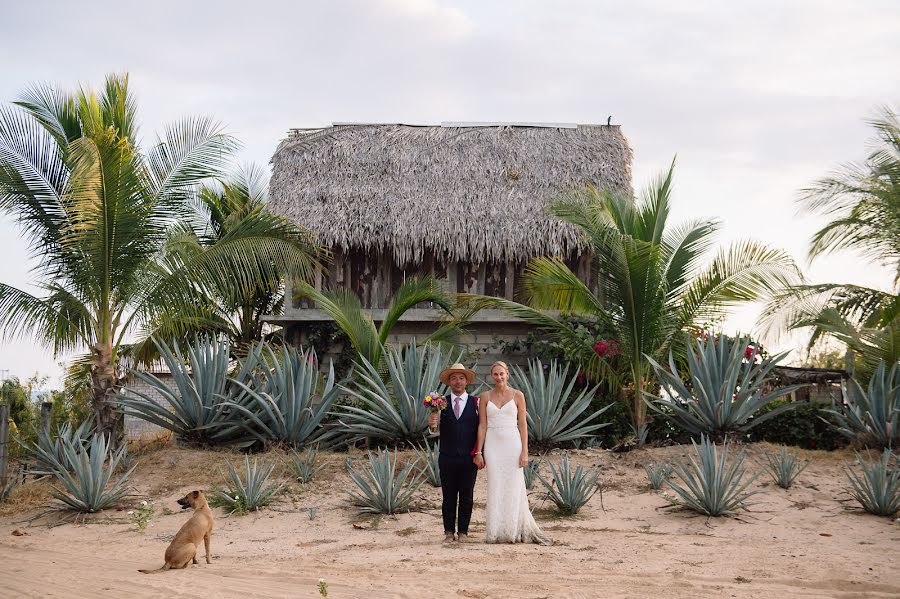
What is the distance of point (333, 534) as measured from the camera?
317 inches

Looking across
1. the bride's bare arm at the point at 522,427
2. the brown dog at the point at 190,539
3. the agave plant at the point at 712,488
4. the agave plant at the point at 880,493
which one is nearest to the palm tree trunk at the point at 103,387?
the brown dog at the point at 190,539

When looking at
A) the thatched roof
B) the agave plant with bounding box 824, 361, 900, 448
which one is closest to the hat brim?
the agave plant with bounding box 824, 361, 900, 448

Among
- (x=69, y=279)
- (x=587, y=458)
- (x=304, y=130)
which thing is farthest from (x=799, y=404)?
(x=304, y=130)

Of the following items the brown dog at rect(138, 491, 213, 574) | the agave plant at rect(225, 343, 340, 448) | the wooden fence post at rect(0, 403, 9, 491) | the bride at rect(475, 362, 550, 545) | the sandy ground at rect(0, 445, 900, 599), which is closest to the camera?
the sandy ground at rect(0, 445, 900, 599)

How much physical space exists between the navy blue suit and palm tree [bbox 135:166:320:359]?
5.37 metres

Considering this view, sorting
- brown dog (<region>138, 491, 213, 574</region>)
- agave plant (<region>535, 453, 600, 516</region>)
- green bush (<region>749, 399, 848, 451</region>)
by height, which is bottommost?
brown dog (<region>138, 491, 213, 574</region>)

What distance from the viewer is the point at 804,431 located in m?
11.7

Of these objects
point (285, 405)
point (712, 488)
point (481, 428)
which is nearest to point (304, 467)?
point (285, 405)

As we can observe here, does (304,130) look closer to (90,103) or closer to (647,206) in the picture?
(90,103)

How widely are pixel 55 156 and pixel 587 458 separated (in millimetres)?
7693

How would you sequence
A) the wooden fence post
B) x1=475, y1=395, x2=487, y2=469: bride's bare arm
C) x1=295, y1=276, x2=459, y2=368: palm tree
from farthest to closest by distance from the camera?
1. x1=295, y1=276, x2=459, y2=368: palm tree
2. the wooden fence post
3. x1=475, y1=395, x2=487, y2=469: bride's bare arm

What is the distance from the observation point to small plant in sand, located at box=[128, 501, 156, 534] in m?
8.46

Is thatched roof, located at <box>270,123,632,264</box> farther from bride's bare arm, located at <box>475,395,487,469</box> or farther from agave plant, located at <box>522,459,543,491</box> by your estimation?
bride's bare arm, located at <box>475,395,487,469</box>

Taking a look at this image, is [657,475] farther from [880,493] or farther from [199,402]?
[199,402]
